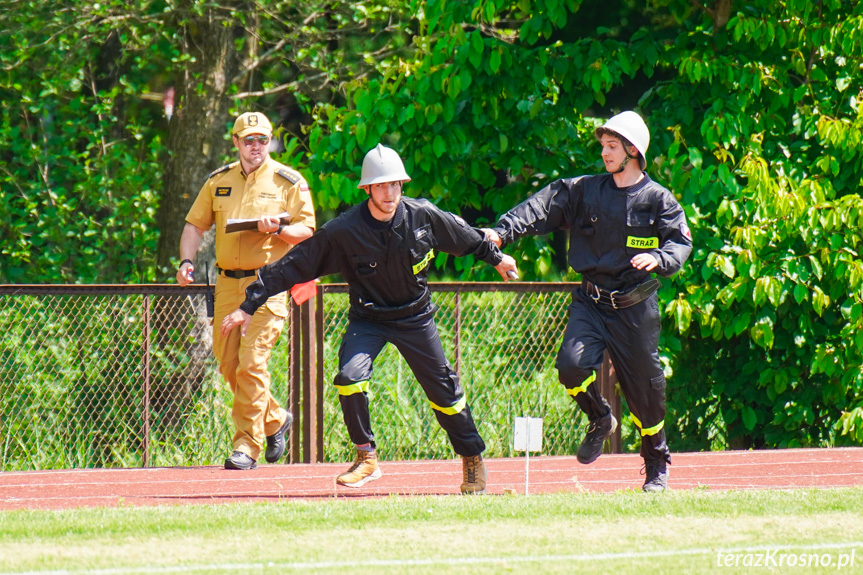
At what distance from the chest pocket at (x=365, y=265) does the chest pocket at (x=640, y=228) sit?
146 centimetres

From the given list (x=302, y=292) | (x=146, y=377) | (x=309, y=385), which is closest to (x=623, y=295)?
(x=302, y=292)

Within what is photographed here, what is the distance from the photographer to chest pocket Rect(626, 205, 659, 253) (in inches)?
266

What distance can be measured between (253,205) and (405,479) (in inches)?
84.0

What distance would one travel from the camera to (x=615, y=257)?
6.78 metres

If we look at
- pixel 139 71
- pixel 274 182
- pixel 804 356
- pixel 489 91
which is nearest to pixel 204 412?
pixel 274 182

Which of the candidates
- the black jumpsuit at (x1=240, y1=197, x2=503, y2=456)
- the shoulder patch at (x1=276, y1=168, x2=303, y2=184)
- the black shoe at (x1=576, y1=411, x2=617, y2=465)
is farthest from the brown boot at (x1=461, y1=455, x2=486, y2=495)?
the shoulder patch at (x1=276, y1=168, x2=303, y2=184)

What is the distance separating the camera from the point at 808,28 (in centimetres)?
1055

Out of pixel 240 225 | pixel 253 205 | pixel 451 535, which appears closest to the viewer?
pixel 451 535

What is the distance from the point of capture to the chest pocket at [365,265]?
6.70 meters

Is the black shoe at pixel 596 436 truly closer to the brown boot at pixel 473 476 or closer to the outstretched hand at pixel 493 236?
the brown boot at pixel 473 476

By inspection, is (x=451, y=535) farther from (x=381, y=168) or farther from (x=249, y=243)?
(x=249, y=243)

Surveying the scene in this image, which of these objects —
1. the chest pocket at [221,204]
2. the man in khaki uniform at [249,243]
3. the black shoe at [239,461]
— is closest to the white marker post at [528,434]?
the man in khaki uniform at [249,243]

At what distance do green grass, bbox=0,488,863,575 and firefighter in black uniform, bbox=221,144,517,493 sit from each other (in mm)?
619

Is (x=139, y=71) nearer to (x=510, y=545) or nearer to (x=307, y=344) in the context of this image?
(x=307, y=344)
